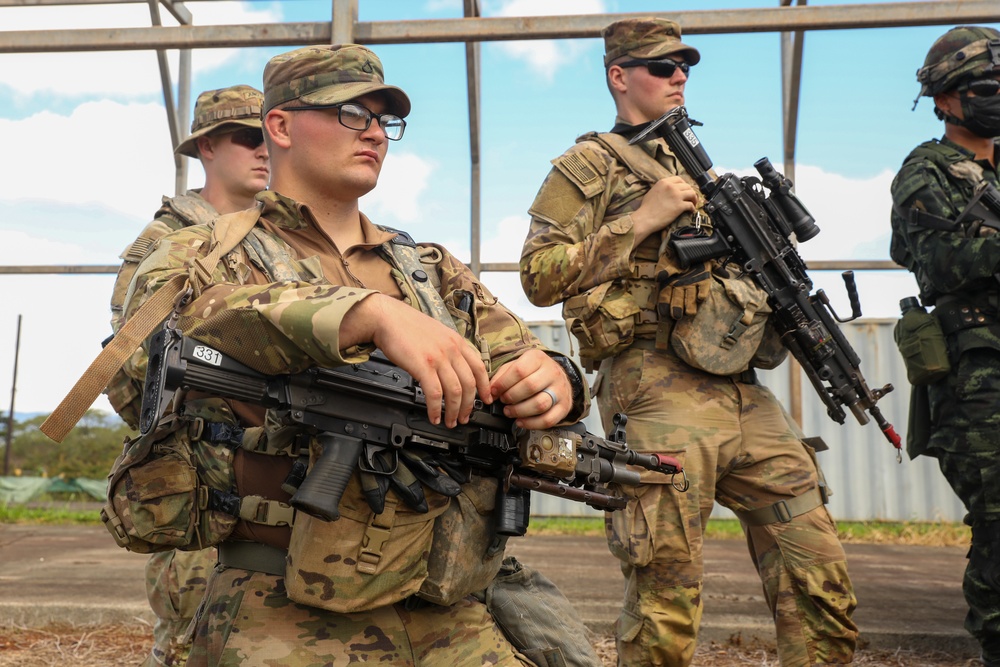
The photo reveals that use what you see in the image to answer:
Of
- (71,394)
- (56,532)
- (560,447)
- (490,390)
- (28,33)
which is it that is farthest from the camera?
(56,532)

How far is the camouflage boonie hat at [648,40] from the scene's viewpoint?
3.71 meters

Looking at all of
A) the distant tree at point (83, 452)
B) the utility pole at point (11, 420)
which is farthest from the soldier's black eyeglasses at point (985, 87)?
the utility pole at point (11, 420)

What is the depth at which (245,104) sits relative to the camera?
4.07 metres

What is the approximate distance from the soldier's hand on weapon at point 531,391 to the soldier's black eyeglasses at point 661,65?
6.87 ft

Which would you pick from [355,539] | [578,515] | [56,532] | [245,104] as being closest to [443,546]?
[355,539]

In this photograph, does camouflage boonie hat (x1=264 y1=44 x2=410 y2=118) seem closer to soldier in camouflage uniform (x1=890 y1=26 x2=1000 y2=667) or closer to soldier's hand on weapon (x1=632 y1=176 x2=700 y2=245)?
soldier's hand on weapon (x1=632 y1=176 x2=700 y2=245)

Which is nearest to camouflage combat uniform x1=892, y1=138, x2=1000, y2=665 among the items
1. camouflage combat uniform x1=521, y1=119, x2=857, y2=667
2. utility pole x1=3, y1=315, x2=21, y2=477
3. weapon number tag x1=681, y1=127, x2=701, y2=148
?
camouflage combat uniform x1=521, y1=119, x2=857, y2=667

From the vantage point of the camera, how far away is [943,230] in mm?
3994

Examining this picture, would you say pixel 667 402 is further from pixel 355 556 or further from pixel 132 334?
pixel 132 334

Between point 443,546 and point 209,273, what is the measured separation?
0.71 meters

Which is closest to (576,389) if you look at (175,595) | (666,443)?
(666,443)

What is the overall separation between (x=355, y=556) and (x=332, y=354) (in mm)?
402

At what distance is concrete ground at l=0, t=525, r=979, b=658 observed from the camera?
4.39 metres

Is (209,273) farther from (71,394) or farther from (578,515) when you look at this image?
(578,515)
